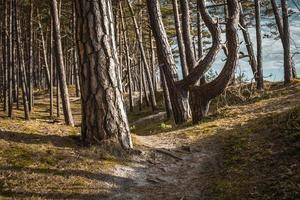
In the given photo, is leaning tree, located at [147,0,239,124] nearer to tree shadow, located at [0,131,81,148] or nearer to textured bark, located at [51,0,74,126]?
textured bark, located at [51,0,74,126]

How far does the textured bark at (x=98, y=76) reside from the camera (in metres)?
7.71

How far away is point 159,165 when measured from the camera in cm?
775

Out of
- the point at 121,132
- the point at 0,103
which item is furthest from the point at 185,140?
the point at 0,103

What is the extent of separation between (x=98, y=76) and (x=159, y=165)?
6.63ft

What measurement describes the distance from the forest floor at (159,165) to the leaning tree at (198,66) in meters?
2.46

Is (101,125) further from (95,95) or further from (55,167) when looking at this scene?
(55,167)

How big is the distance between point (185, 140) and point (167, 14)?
2413 cm

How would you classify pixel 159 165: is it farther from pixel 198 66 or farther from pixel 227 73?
pixel 198 66

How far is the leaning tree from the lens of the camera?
11438 millimetres

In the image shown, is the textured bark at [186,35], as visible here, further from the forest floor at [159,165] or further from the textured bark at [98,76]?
the textured bark at [98,76]

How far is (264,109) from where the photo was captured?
12148 mm

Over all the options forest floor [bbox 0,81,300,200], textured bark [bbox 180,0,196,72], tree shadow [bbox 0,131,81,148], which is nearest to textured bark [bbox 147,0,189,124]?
textured bark [bbox 180,0,196,72]

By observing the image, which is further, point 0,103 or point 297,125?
point 0,103

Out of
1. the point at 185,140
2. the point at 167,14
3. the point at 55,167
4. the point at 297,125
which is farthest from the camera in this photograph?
the point at 167,14
